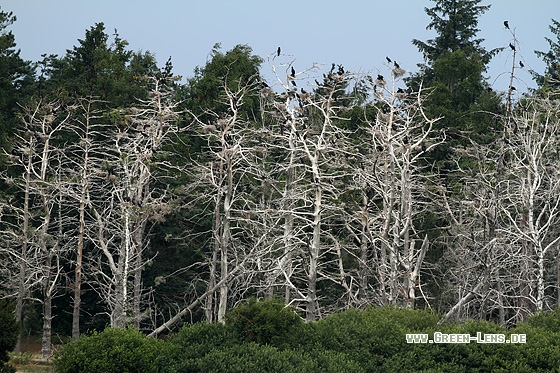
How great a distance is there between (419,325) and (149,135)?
1030 centimetres

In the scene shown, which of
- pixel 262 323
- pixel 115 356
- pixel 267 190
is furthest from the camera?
pixel 267 190

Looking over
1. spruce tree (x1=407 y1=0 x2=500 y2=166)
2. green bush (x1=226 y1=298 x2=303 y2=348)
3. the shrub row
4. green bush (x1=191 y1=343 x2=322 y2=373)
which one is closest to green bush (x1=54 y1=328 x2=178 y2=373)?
the shrub row

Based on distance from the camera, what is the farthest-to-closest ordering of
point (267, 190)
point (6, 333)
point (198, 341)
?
point (267, 190), point (6, 333), point (198, 341)

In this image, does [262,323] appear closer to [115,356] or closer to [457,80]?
[115,356]

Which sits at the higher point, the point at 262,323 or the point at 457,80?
the point at 457,80

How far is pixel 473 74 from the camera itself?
3444cm

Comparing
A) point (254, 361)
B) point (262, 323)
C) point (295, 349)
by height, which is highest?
point (262, 323)

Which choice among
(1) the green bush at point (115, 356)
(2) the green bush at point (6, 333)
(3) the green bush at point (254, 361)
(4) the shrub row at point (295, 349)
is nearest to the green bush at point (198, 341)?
(4) the shrub row at point (295, 349)

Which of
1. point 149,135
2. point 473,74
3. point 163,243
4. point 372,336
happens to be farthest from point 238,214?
point 372,336

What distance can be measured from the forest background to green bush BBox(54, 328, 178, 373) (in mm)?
4147

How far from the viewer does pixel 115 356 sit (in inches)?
511

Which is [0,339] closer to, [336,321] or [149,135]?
[336,321]

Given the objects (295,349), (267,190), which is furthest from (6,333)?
(267,190)

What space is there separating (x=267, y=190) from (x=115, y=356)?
13.2 metres
